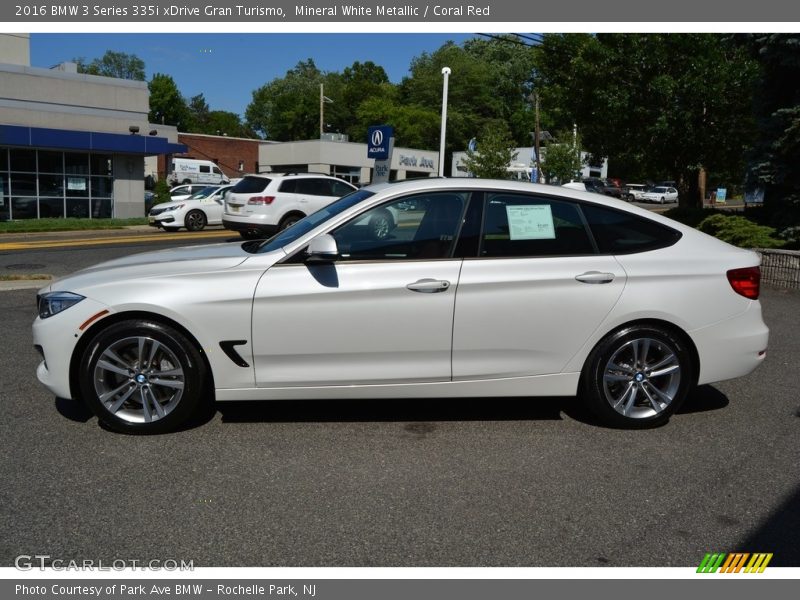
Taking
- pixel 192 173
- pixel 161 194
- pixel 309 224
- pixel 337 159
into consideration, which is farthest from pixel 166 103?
pixel 309 224

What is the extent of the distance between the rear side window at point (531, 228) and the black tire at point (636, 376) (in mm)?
678

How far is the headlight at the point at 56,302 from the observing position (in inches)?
188

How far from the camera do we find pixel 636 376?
5.11 m

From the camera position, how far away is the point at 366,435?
16.4 feet

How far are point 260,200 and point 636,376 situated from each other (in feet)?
43.0

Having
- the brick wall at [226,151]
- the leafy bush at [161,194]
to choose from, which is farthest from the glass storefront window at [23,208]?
the brick wall at [226,151]

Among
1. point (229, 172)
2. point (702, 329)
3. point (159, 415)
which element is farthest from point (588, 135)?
point (229, 172)

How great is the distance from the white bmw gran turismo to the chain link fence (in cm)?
738

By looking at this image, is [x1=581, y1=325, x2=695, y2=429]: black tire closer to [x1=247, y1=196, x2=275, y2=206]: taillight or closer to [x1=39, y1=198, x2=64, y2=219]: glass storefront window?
[x1=247, y1=196, x2=275, y2=206]: taillight

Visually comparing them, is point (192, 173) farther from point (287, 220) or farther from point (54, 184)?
point (287, 220)

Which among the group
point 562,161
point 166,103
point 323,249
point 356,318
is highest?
point 166,103

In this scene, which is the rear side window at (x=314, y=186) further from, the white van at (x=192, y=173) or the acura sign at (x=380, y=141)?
the white van at (x=192, y=173)
